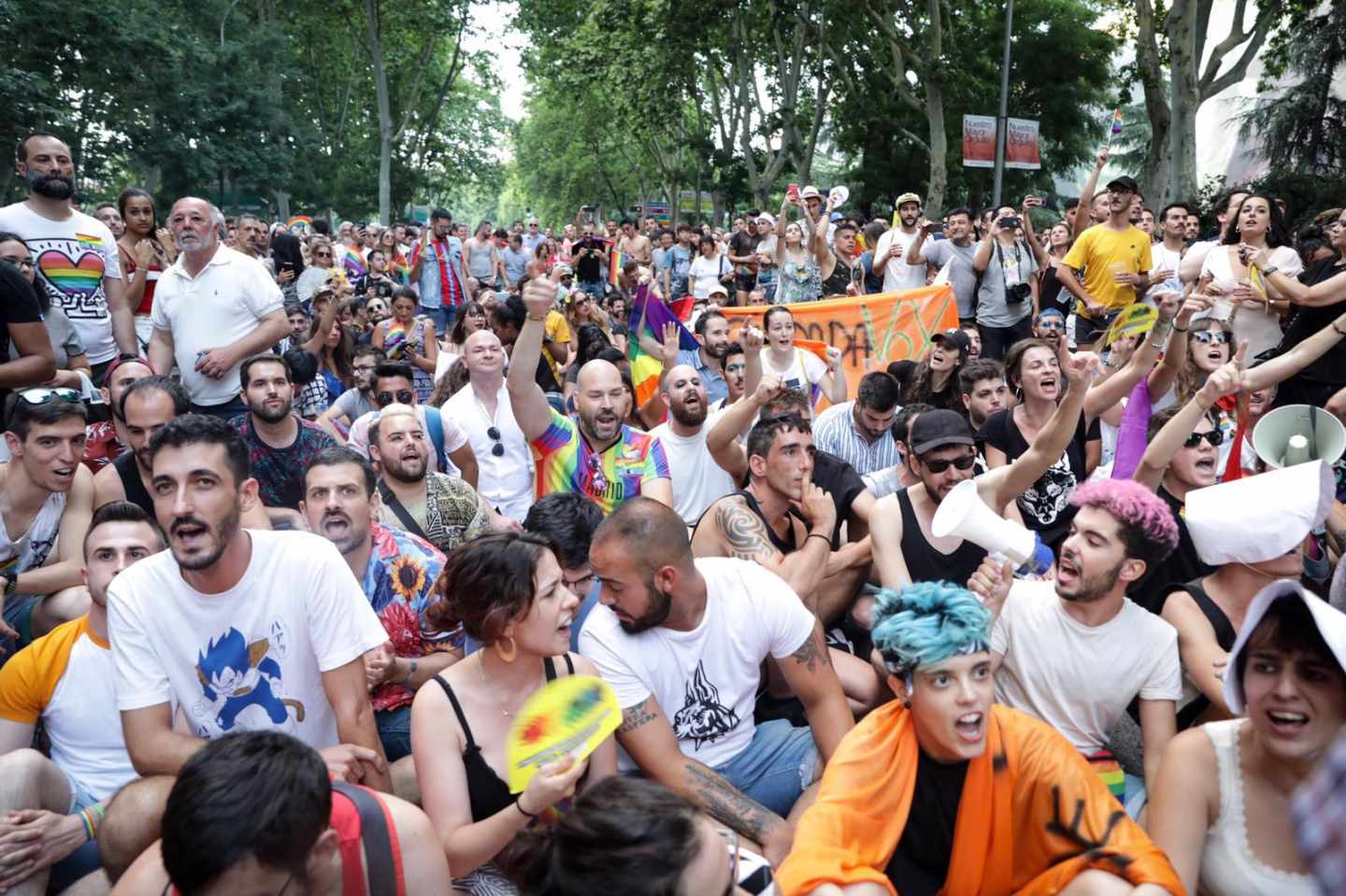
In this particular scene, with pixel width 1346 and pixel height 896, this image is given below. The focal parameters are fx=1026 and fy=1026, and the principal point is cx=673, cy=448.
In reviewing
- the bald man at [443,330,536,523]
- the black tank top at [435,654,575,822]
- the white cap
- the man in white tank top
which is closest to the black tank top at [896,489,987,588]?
the white cap

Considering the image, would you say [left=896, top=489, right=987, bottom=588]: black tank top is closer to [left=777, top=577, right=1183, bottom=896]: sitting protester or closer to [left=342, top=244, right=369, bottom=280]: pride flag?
[left=777, top=577, right=1183, bottom=896]: sitting protester

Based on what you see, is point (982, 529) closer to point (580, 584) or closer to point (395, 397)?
point (580, 584)

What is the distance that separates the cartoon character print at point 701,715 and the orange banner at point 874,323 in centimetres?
558

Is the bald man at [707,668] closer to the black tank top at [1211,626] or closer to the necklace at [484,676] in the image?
the necklace at [484,676]

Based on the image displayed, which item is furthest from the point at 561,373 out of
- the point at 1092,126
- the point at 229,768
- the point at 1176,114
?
the point at 1092,126

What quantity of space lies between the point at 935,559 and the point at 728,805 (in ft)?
5.02

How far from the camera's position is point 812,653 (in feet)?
11.9

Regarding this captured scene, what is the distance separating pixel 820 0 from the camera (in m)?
20.3

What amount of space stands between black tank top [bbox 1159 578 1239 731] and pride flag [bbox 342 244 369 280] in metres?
12.5

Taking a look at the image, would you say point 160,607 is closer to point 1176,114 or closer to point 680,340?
point 680,340

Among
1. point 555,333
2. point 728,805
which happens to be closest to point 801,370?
point 555,333

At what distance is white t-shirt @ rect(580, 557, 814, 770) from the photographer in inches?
138

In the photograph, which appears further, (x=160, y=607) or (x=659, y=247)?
(x=659, y=247)

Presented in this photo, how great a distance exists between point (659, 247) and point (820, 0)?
603 centimetres
